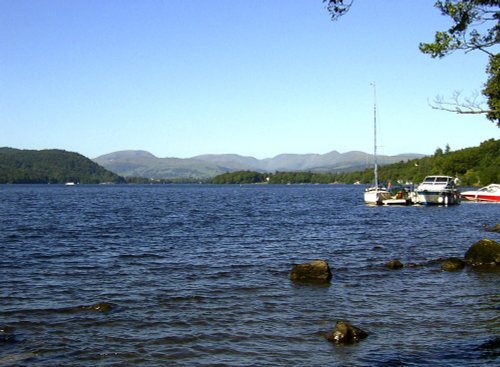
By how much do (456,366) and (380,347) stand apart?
6.91 feet

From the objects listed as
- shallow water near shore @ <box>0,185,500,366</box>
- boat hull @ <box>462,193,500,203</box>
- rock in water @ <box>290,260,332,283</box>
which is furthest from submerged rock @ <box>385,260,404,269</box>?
boat hull @ <box>462,193,500,203</box>

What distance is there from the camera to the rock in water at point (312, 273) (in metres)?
23.2

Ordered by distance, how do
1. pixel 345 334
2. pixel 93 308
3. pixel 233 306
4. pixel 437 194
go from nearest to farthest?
pixel 345 334, pixel 93 308, pixel 233 306, pixel 437 194

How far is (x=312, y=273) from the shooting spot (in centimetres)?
2338

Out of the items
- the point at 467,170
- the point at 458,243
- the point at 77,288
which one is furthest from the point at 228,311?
the point at 467,170

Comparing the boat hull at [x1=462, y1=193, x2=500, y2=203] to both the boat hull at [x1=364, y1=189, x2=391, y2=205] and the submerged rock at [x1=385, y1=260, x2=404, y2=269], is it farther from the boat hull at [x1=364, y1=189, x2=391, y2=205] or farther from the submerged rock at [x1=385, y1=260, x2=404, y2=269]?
the submerged rock at [x1=385, y1=260, x2=404, y2=269]

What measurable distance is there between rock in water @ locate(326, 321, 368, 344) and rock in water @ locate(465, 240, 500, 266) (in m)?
14.0

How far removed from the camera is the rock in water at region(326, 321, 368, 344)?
14672mm

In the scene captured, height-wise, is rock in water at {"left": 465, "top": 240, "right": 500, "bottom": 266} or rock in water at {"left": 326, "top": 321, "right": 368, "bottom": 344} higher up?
rock in water at {"left": 465, "top": 240, "right": 500, "bottom": 266}

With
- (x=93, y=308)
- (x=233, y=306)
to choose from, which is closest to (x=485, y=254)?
(x=233, y=306)

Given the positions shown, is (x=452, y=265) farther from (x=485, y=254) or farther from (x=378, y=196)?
(x=378, y=196)

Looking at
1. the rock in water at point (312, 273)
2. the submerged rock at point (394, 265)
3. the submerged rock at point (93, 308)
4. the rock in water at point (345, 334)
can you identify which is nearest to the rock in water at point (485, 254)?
the submerged rock at point (394, 265)

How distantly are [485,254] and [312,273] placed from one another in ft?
30.5

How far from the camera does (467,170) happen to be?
186750 millimetres
